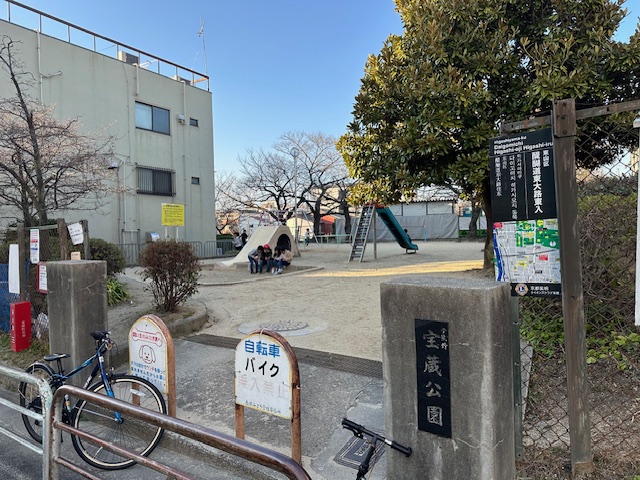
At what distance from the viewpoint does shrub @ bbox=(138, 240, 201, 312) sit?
6.21 meters

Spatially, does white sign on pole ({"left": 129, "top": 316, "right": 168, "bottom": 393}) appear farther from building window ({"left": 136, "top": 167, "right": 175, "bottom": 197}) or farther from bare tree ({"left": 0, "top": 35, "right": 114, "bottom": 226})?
building window ({"left": 136, "top": 167, "right": 175, "bottom": 197})

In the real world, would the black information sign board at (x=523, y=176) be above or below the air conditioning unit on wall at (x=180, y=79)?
below

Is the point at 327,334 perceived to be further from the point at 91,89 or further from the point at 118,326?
the point at 91,89

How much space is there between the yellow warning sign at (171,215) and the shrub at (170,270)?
442 inches

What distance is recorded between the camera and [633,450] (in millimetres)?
2695

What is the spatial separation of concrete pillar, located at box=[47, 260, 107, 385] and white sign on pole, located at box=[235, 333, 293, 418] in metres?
2.06

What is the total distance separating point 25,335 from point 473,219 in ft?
96.6

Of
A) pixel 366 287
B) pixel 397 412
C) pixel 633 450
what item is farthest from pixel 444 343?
pixel 366 287

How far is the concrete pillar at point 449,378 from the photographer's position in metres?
2.02

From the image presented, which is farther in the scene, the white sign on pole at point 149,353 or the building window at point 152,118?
the building window at point 152,118

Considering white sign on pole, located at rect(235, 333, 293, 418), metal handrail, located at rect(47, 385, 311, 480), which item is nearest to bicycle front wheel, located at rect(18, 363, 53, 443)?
metal handrail, located at rect(47, 385, 311, 480)

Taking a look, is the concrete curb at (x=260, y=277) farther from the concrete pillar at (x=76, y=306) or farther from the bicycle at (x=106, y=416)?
the bicycle at (x=106, y=416)

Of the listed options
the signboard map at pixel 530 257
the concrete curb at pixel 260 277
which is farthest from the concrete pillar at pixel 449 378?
the concrete curb at pixel 260 277

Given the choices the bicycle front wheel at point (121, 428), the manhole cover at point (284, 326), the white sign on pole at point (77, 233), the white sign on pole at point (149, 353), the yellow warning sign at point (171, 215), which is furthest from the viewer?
the yellow warning sign at point (171, 215)
